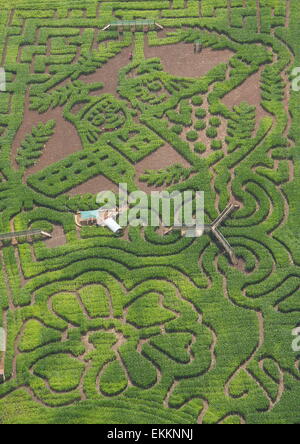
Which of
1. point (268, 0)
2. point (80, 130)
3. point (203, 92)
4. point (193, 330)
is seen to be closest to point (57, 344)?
point (193, 330)

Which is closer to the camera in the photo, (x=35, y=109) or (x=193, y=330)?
(x=193, y=330)

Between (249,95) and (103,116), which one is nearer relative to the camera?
(103,116)

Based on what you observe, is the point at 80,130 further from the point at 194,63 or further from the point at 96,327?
the point at 96,327
